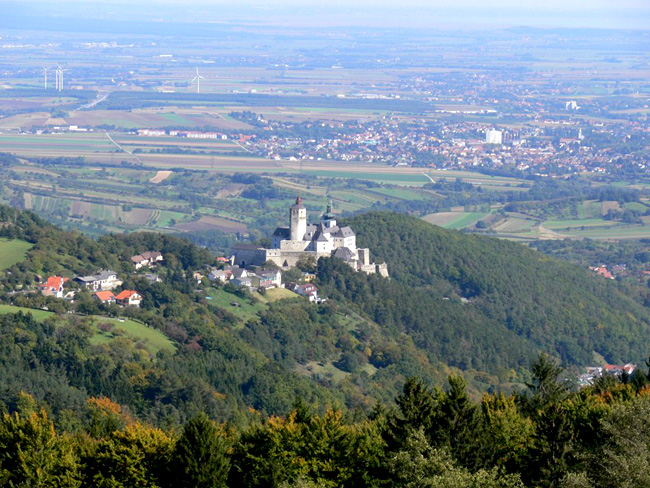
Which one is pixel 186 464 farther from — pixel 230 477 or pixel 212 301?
pixel 212 301

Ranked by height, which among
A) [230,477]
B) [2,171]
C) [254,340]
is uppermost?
[230,477]

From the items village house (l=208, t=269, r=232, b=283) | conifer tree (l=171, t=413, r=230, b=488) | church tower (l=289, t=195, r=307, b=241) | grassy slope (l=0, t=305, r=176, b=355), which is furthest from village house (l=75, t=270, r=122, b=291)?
conifer tree (l=171, t=413, r=230, b=488)

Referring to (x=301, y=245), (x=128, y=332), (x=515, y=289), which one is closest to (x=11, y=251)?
(x=128, y=332)

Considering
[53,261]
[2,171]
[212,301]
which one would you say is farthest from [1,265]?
[2,171]

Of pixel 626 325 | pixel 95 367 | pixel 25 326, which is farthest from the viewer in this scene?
pixel 626 325

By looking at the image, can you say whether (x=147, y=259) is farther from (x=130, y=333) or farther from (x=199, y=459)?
(x=199, y=459)

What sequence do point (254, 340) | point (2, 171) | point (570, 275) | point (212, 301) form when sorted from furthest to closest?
1. point (2, 171)
2. point (570, 275)
3. point (212, 301)
4. point (254, 340)

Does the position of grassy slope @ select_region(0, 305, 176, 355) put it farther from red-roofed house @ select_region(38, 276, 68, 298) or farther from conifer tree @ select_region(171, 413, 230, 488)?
conifer tree @ select_region(171, 413, 230, 488)

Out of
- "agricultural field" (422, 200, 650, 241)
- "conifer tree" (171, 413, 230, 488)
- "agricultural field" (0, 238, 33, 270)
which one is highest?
"conifer tree" (171, 413, 230, 488)
